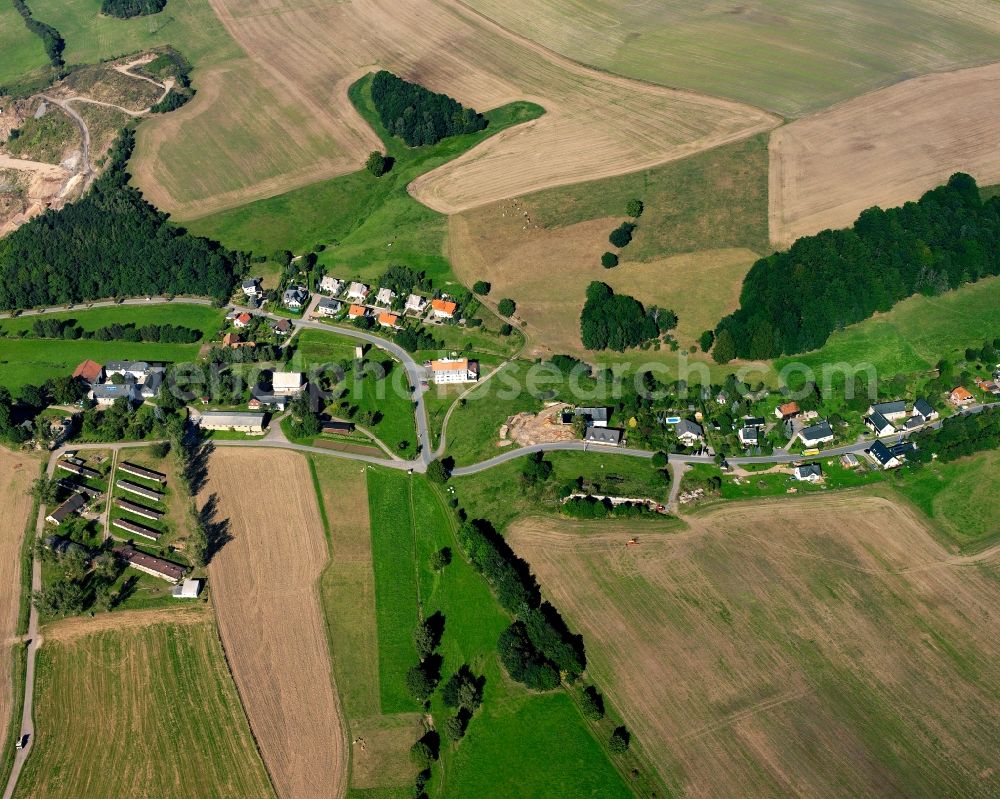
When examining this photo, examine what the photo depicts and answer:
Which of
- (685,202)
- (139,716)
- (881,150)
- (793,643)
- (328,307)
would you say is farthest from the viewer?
(881,150)

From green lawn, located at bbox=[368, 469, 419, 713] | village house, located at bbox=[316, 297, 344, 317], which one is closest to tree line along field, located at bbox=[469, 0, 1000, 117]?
village house, located at bbox=[316, 297, 344, 317]

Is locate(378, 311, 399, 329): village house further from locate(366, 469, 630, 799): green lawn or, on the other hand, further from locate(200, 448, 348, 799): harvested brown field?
locate(366, 469, 630, 799): green lawn

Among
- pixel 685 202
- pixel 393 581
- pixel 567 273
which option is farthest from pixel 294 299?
pixel 685 202

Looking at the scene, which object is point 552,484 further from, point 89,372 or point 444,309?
point 89,372

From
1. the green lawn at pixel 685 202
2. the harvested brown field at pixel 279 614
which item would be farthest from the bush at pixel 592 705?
the green lawn at pixel 685 202

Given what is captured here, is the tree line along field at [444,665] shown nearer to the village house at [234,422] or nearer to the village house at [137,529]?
the village house at [234,422]

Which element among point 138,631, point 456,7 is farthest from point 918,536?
point 456,7
